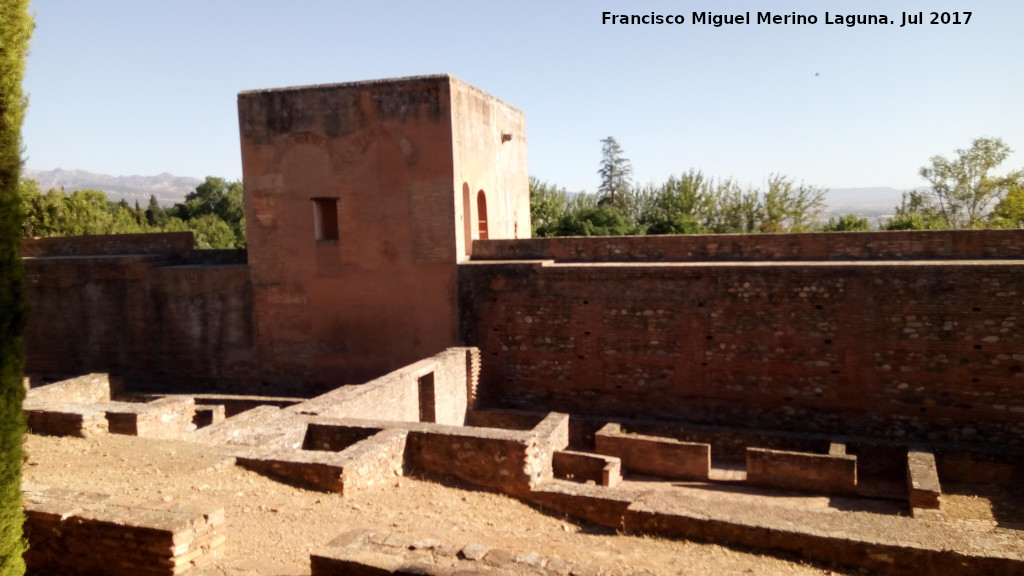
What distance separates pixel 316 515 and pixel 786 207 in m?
29.0

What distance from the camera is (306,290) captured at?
41.8 ft

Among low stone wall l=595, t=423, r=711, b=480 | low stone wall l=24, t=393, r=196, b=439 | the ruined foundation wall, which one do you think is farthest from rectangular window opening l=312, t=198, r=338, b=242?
low stone wall l=595, t=423, r=711, b=480

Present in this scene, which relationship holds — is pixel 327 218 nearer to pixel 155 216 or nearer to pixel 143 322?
pixel 143 322

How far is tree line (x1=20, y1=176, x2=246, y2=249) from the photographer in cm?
2855

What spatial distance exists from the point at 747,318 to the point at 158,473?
7793mm

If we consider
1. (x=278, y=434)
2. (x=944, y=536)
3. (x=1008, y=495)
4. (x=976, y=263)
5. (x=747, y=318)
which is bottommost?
(x=1008, y=495)

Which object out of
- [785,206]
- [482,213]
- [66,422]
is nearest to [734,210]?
[785,206]

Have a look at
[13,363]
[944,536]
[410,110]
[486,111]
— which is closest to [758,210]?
[486,111]

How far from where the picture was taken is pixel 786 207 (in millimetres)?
31078

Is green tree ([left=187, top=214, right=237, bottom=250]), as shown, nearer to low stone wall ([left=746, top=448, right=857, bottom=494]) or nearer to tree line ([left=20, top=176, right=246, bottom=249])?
tree line ([left=20, top=176, right=246, bottom=249])

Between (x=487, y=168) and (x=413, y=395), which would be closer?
(x=413, y=395)

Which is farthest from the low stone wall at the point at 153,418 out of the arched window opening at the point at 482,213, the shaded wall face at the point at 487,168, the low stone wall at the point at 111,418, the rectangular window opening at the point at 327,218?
the arched window opening at the point at 482,213

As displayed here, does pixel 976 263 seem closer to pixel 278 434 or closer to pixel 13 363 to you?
pixel 278 434

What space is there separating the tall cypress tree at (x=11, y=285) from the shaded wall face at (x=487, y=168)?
762 centimetres
